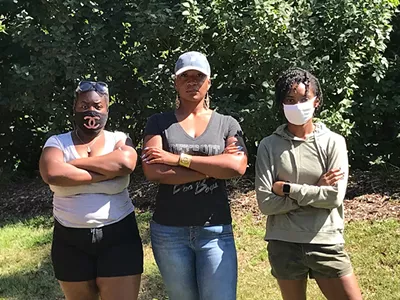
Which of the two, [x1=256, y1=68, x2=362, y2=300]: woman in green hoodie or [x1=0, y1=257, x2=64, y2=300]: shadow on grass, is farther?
[x1=0, y1=257, x2=64, y2=300]: shadow on grass

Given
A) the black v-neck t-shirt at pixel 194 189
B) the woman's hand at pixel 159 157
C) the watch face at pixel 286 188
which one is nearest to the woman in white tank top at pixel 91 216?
the woman's hand at pixel 159 157

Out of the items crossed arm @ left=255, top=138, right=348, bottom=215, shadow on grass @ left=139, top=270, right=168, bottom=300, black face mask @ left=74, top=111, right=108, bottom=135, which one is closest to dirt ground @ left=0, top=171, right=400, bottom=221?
shadow on grass @ left=139, top=270, right=168, bottom=300

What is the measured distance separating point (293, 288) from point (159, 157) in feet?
3.56

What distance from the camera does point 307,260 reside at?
3146 mm

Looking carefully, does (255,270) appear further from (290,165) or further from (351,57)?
(351,57)

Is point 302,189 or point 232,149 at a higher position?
point 232,149

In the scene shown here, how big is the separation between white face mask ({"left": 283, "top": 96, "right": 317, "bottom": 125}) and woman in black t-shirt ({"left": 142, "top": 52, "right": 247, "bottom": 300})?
318mm

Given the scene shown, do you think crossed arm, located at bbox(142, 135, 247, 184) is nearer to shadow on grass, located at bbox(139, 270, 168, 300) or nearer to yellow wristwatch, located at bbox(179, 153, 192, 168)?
yellow wristwatch, located at bbox(179, 153, 192, 168)

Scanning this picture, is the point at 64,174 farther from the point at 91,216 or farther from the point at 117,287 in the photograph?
the point at 117,287

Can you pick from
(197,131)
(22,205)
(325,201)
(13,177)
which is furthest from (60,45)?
(325,201)

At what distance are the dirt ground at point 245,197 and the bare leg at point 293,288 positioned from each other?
304 cm

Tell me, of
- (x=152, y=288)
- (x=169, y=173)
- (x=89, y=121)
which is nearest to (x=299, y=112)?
(x=169, y=173)

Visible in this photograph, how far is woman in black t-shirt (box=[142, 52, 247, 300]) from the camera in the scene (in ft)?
10.3

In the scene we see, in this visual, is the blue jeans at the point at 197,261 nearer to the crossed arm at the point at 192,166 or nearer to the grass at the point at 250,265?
the crossed arm at the point at 192,166
